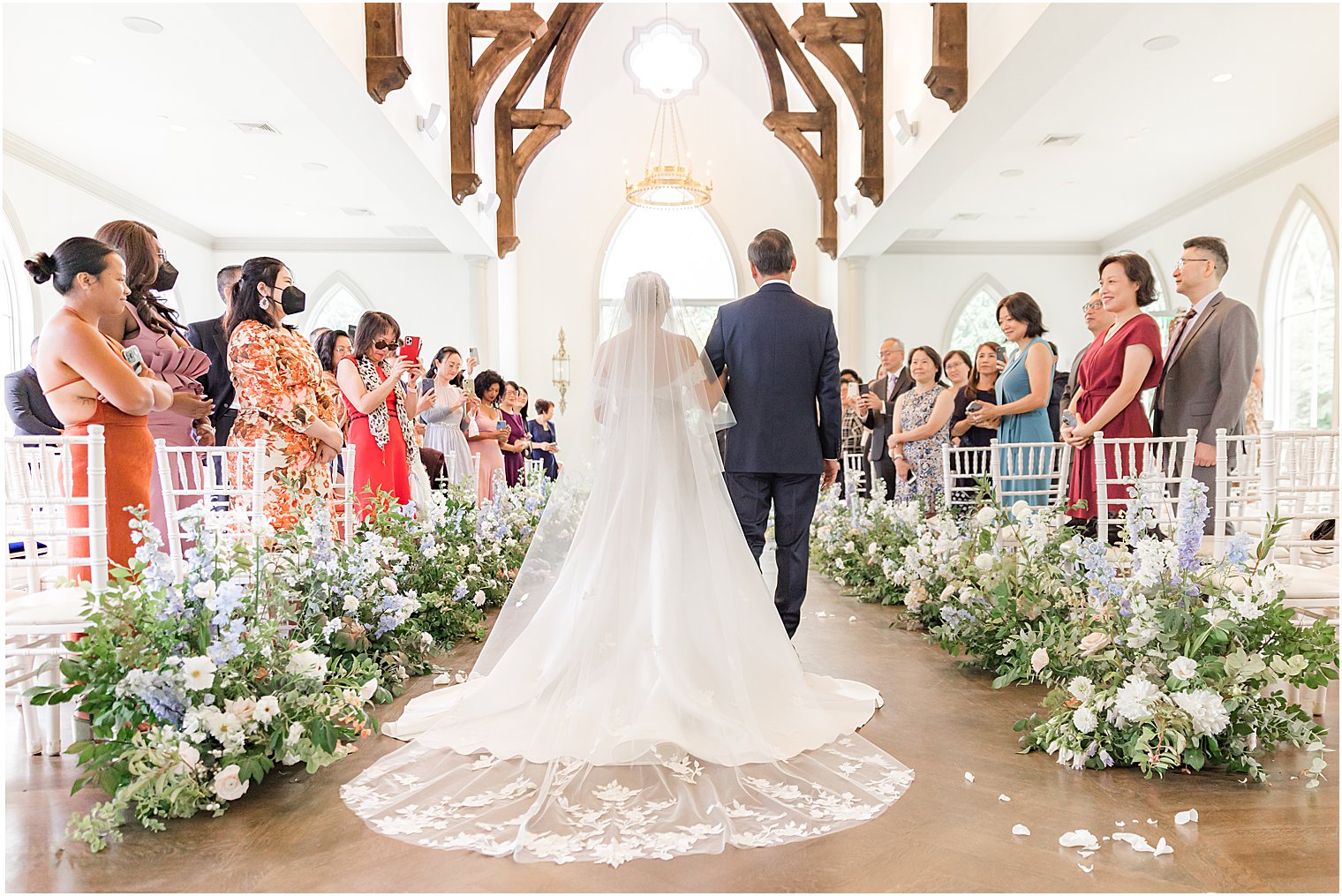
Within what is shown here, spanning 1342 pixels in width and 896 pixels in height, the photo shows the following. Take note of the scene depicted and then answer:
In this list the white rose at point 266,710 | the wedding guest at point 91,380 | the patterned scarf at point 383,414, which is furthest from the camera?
the patterned scarf at point 383,414

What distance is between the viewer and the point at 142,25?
18.6 feet

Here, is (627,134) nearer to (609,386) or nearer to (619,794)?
(609,386)

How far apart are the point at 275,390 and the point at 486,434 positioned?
3507 millimetres

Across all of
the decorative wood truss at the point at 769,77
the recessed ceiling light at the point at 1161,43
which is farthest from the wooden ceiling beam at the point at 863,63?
the recessed ceiling light at the point at 1161,43

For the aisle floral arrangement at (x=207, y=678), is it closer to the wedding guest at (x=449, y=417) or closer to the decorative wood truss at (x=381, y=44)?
the wedding guest at (x=449, y=417)

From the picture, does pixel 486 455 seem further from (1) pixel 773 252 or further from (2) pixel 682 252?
(2) pixel 682 252

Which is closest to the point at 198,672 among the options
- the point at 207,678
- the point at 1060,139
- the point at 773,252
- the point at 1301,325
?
the point at 207,678

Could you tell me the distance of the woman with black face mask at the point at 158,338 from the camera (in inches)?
129

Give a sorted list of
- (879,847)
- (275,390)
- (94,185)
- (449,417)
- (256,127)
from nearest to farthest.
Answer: (879,847), (275,390), (449,417), (256,127), (94,185)

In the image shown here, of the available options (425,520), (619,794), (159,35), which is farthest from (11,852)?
(159,35)

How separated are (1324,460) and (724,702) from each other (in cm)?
228

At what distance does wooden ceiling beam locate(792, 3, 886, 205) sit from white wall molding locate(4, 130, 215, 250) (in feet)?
22.1

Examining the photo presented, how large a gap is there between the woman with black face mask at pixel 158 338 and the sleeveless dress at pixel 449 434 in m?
2.16

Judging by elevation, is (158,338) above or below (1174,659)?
above
